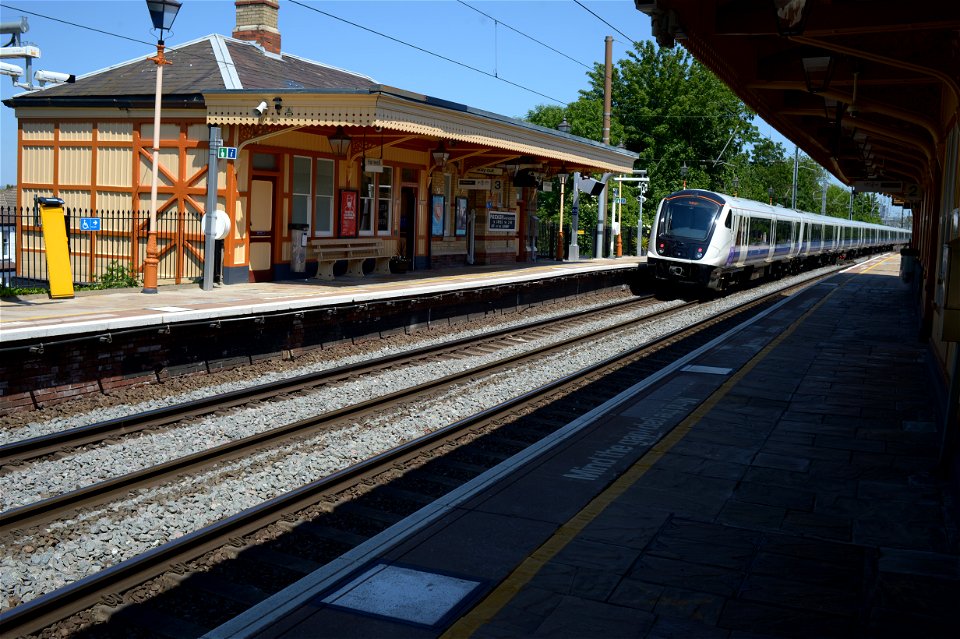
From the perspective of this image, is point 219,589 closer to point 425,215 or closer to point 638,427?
point 638,427

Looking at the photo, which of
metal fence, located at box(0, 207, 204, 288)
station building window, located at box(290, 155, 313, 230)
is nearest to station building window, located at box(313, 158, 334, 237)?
station building window, located at box(290, 155, 313, 230)

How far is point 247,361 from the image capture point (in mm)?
13672

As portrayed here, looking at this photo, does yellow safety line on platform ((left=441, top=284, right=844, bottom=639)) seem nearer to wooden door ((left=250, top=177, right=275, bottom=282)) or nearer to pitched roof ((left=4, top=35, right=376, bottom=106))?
wooden door ((left=250, top=177, right=275, bottom=282))

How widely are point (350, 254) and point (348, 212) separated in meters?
0.95

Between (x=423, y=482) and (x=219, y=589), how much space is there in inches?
104

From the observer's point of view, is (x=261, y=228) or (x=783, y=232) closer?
(x=261, y=228)

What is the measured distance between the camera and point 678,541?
19.6ft

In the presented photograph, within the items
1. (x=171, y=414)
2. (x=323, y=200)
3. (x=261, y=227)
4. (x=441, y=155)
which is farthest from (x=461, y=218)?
(x=171, y=414)

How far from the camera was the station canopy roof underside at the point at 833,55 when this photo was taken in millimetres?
7793

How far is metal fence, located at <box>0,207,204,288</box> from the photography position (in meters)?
18.5

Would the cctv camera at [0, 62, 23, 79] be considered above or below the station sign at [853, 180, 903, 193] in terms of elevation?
above

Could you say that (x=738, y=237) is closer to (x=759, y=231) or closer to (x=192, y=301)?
(x=759, y=231)

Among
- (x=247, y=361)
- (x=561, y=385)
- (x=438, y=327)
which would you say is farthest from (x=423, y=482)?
(x=438, y=327)

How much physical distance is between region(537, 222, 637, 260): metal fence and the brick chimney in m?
14.4
